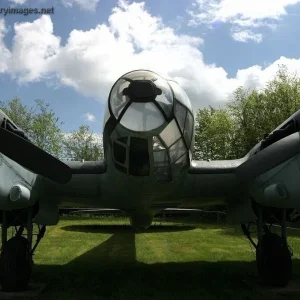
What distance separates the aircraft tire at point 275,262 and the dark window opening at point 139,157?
3244mm

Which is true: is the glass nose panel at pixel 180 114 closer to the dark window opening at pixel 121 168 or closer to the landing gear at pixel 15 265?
the dark window opening at pixel 121 168

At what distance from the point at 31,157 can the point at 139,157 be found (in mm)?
1397

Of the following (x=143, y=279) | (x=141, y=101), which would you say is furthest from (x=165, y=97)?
(x=143, y=279)

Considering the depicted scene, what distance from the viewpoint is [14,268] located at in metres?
6.55

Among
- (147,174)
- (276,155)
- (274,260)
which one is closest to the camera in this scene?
(147,174)

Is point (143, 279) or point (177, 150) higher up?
point (177, 150)

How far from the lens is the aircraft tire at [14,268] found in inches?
257

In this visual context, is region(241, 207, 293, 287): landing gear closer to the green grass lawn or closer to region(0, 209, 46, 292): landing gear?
the green grass lawn

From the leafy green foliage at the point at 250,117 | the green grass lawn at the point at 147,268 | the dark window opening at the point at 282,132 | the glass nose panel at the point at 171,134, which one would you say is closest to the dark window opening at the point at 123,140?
the glass nose panel at the point at 171,134

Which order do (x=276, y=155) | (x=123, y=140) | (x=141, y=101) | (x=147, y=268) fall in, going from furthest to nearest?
(x=147, y=268), (x=276, y=155), (x=123, y=140), (x=141, y=101)

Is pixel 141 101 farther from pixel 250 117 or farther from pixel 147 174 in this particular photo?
pixel 250 117

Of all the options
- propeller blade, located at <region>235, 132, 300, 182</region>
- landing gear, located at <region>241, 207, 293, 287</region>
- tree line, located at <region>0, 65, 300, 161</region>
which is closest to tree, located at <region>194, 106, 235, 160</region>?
tree line, located at <region>0, 65, 300, 161</region>

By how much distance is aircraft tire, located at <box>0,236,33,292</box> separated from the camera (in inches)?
257

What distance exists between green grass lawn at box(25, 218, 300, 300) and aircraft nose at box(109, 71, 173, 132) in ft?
10.3
